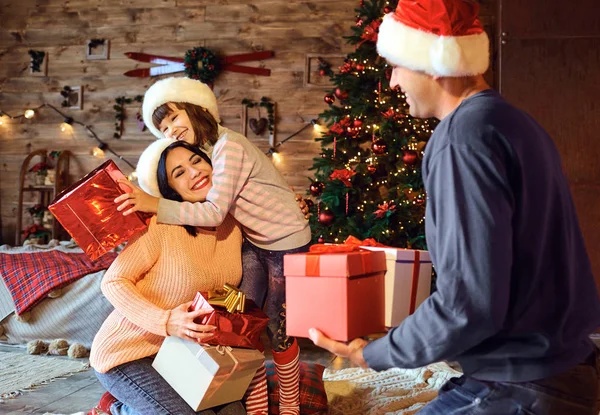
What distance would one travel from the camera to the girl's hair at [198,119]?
7.35 feet

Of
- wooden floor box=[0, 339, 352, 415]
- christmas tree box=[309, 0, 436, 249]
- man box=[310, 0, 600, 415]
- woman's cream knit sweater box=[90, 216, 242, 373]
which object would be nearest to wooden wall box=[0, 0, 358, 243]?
christmas tree box=[309, 0, 436, 249]

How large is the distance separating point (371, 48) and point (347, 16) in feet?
4.69

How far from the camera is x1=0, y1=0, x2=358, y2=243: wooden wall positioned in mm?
5793

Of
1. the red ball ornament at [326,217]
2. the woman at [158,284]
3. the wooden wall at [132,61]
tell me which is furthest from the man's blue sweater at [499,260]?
the wooden wall at [132,61]

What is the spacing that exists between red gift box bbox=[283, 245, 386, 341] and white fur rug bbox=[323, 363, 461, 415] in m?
1.29

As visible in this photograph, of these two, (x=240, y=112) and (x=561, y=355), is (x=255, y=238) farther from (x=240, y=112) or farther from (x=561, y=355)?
(x=240, y=112)

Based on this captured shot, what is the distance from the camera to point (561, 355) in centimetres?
106

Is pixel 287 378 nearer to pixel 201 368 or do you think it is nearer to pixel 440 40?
pixel 201 368

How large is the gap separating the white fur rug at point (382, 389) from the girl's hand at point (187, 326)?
0.98 meters

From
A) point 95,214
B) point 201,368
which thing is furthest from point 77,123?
point 201,368

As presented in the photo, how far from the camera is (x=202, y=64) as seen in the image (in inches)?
230

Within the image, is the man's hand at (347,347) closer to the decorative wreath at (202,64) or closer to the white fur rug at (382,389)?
the white fur rug at (382,389)

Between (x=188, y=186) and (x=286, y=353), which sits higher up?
(x=188, y=186)

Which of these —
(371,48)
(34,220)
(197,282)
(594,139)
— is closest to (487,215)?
(197,282)
